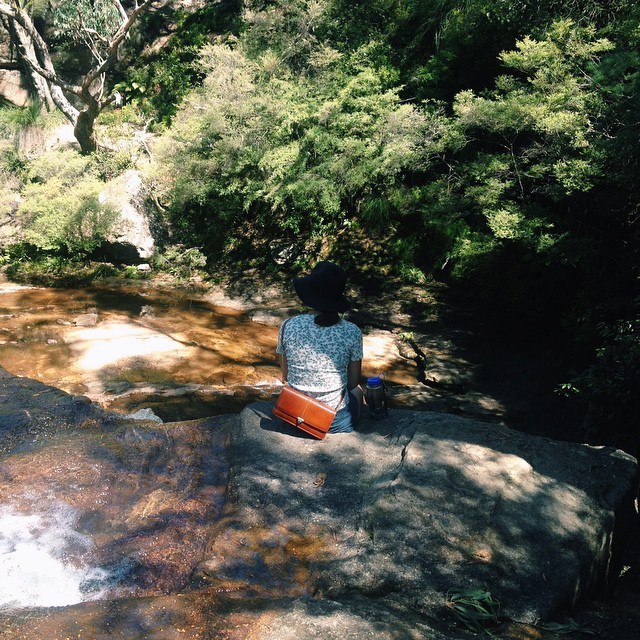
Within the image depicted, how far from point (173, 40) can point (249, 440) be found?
20.5 metres

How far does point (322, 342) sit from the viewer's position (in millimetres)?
4105

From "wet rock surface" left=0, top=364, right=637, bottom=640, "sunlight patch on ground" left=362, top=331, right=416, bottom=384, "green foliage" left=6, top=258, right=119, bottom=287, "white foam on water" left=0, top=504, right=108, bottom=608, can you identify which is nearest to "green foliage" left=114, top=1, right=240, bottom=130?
"green foliage" left=6, top=258, right=119, bottom=287

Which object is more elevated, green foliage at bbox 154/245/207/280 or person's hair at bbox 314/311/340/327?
person's hair at bbox 314/311/340/327

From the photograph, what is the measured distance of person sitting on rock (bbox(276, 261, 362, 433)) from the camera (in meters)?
4.01

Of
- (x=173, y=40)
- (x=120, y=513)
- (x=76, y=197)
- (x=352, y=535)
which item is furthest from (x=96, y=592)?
(x=173, y=40)

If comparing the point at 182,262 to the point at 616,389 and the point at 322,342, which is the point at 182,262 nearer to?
the point at 322,342

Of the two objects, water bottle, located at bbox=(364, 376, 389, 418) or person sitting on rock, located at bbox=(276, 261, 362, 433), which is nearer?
person sitting on rock, located at bbox=(276, 261, 362, 433)

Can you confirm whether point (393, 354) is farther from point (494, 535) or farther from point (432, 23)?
point (432, 23)

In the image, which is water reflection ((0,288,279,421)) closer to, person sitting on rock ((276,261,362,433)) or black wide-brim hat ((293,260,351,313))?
person sitting on rock ((276,261,362,433))

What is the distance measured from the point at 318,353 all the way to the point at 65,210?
10.4 m

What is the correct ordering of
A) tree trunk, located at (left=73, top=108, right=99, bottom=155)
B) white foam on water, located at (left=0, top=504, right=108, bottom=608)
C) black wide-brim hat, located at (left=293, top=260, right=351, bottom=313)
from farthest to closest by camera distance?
tree trunk, located at (left=73, top=108, right=99, bottom=155), black wide-brim hat, located at (left=293, top=260, right=351, bottom=313), white foam on water, located at (left=0, top=504, right=108, bottom=608)

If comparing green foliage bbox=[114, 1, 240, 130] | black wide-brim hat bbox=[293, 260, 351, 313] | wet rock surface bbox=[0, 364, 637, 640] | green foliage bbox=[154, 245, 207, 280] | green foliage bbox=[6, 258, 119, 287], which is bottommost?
green foliage bbox=[6, 258, 119, 287]

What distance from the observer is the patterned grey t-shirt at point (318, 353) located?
13.5 ft

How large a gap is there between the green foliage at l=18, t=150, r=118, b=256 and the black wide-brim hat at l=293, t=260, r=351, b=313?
33.0 ft
